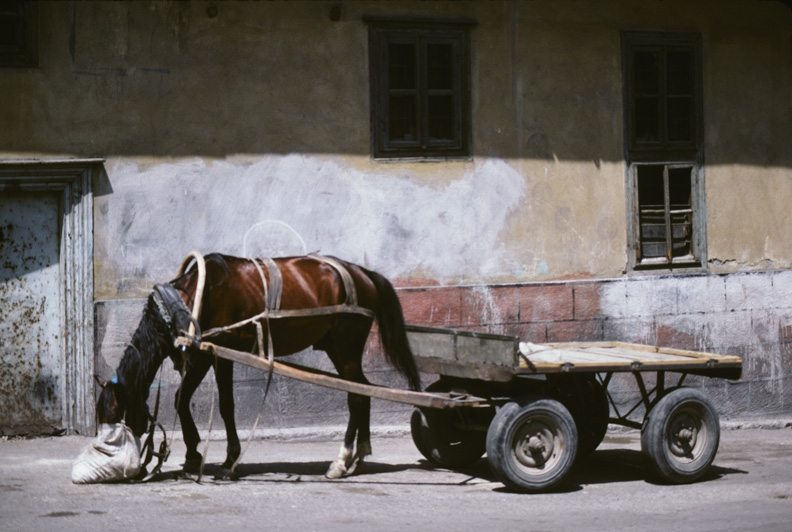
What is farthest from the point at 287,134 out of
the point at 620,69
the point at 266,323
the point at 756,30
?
the point at 756,30

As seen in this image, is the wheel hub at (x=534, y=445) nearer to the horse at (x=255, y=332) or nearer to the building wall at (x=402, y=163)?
the horse at (x=255, y=332)

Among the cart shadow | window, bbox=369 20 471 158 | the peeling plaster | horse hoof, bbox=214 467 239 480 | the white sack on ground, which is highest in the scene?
window, bbox=369 20 471 158

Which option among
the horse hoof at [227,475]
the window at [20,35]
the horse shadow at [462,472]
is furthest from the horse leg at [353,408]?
the window at [20,35]

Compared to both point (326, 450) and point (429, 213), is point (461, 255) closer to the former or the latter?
point (429, 213)

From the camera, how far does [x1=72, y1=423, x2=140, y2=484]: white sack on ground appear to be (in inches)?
284

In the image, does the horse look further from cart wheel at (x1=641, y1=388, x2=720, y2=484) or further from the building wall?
the building wall

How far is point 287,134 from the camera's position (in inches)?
385

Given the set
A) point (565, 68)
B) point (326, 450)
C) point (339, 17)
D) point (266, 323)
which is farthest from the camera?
point (565, 68)

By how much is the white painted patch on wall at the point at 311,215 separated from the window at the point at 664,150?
1.39 meters

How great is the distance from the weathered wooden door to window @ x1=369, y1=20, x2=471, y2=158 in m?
3.09

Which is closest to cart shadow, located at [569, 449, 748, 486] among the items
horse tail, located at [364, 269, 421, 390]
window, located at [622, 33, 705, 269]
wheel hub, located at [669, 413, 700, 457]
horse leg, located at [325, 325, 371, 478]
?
wheel hub, located at [669, 413, 700, 457]

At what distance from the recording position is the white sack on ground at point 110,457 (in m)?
7.22

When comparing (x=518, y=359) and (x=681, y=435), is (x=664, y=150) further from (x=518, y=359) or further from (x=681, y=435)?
(x=518, y=359)

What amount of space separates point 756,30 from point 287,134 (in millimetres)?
5140
